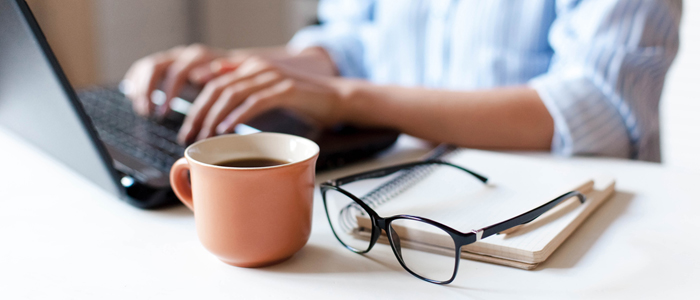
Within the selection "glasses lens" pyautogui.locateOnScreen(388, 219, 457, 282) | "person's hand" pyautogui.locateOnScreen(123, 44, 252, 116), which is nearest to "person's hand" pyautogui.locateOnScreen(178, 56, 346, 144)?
"person's hand" pyautogui.locateOnScreen(123, 44, 252, 116)

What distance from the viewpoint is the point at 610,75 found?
0.71 meters

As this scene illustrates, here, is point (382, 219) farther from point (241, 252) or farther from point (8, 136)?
point (8, 136)

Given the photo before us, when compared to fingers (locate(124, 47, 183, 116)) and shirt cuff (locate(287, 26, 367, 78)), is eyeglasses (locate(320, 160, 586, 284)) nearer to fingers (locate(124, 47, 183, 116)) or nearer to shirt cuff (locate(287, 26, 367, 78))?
fingers (locate(124, 47, 183, 116))

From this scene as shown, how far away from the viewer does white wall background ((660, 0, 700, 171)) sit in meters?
1.68

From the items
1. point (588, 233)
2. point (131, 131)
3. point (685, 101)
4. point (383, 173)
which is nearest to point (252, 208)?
point (383, 173)

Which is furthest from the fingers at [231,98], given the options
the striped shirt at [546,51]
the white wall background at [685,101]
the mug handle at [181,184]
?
the white wall background at [685,101]

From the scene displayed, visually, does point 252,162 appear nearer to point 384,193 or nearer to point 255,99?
point 384,193

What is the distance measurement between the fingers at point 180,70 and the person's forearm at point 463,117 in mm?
274

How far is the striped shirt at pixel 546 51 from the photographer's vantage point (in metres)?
0.70

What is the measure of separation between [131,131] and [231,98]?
0.54 ft

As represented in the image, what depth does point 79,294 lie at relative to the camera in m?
0.35

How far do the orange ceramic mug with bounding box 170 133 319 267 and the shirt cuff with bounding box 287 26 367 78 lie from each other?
2.36ft

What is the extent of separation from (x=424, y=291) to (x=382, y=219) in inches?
2.4

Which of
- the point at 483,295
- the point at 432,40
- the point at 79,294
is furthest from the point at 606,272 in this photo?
the point at 432,40
